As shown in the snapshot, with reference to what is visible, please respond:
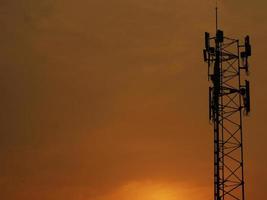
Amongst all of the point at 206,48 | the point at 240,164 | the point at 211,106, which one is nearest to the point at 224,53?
the point at 206,48

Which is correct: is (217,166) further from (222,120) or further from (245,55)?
(245,55)

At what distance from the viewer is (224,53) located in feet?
134

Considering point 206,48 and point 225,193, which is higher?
point 206,48

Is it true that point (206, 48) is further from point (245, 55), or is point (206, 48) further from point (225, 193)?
point (225, 193)

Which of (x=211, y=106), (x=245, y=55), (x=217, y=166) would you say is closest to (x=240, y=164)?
(x=217, y=166)

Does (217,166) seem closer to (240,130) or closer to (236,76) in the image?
(240,130)

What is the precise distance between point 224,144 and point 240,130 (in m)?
1.41

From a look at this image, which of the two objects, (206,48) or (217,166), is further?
(206,48)

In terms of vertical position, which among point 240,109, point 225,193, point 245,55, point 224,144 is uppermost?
point 245,55

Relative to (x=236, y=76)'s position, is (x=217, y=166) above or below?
below

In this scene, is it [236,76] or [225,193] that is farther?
[236,76]

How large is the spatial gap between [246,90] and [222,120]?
2.76 m

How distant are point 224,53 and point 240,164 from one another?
7595 millimetres

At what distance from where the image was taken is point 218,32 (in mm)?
40219
